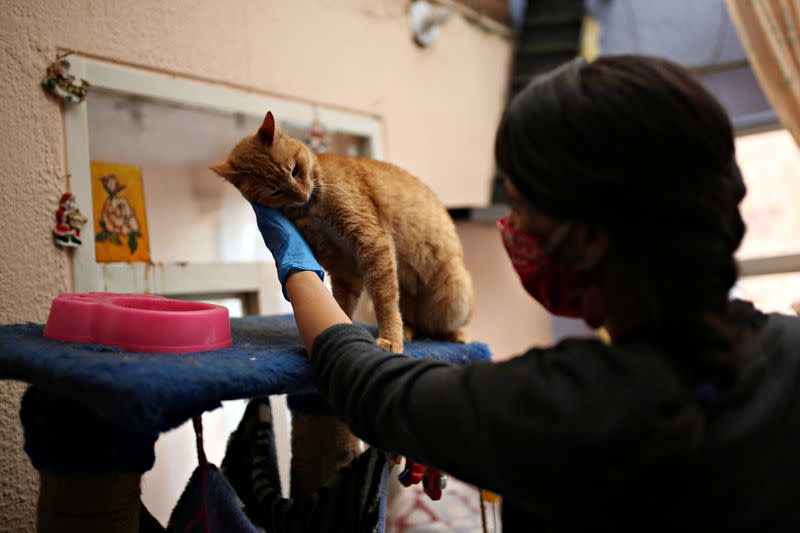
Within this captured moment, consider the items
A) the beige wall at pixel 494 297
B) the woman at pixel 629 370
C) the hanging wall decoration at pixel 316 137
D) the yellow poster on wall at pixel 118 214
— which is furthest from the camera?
the beige wall at pixel 494 297

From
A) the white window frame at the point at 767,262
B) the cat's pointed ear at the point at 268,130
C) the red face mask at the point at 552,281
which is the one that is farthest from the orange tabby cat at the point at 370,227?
the white window frame at the point at 767,262

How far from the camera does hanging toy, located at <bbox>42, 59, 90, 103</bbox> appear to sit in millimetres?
1183

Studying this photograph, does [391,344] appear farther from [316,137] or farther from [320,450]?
[316,137]

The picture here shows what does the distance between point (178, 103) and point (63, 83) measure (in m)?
0.28

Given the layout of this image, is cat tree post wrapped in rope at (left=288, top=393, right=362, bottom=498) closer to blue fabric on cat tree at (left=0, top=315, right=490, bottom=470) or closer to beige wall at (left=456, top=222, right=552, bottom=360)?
blue fabric on cat tree at (left=0, top=315, right=490, bottom=470)

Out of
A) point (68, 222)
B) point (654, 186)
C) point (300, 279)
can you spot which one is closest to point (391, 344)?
point (300, 279)

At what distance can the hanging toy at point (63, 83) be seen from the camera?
118 centimetres

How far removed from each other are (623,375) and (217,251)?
4.18ft

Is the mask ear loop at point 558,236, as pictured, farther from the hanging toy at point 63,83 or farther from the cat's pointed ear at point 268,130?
the hanging toy at point 63,83

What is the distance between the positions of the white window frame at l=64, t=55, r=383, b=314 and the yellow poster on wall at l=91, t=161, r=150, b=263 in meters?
0.03

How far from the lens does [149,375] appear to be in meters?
0.63

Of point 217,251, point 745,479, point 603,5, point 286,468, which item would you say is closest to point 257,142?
point 217,251

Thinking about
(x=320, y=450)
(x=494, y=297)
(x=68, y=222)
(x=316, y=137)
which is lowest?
(x=320, y=450)

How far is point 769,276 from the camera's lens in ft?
8.57
